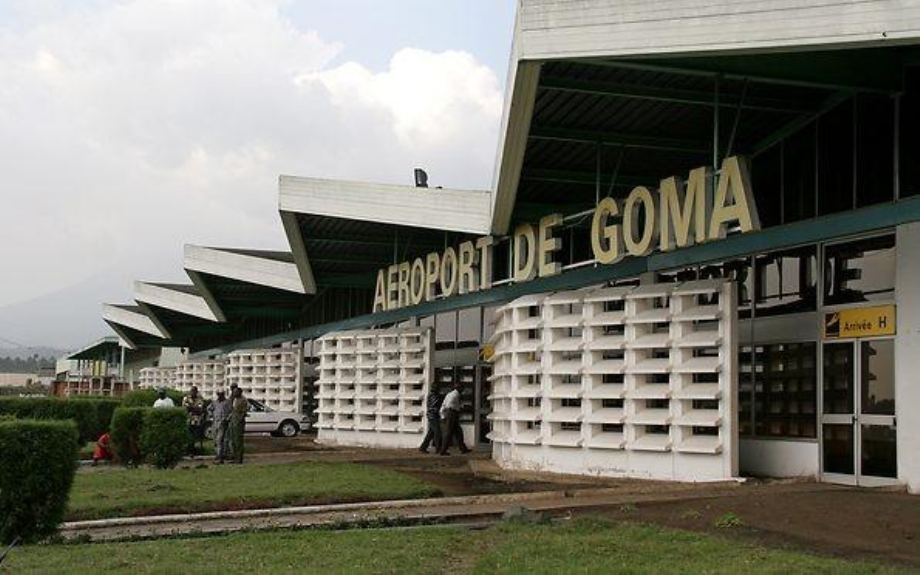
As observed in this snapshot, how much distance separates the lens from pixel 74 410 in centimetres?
3206

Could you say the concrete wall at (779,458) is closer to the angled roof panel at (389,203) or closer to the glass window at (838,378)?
the glass window at (838,378)

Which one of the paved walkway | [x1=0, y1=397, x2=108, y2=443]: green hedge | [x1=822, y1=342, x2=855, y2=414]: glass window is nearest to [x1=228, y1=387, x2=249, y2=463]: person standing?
[x1=0, y1=397, x2=108, y2=443]: green hedge

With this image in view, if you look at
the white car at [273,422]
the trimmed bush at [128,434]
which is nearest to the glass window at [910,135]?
the trimmed bush at [128,434]

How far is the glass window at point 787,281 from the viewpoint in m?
17.3

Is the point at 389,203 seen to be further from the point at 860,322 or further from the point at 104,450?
the point at 860,322

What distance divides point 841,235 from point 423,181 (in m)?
13.0

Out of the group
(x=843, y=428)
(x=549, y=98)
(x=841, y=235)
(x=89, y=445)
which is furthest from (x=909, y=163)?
(x=89, y=445)

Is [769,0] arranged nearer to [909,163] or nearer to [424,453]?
[909,163]

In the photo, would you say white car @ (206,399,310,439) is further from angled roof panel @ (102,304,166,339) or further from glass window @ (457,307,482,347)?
angled roof panel @ (102,304,166,339)

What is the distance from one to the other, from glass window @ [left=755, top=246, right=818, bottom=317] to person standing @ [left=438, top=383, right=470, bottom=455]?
9294mm

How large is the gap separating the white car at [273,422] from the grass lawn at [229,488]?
15681 millimetres

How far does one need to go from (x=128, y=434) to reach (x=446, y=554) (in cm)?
1449

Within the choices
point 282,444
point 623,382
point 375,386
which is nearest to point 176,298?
point 282,444

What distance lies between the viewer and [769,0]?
12.8 m
